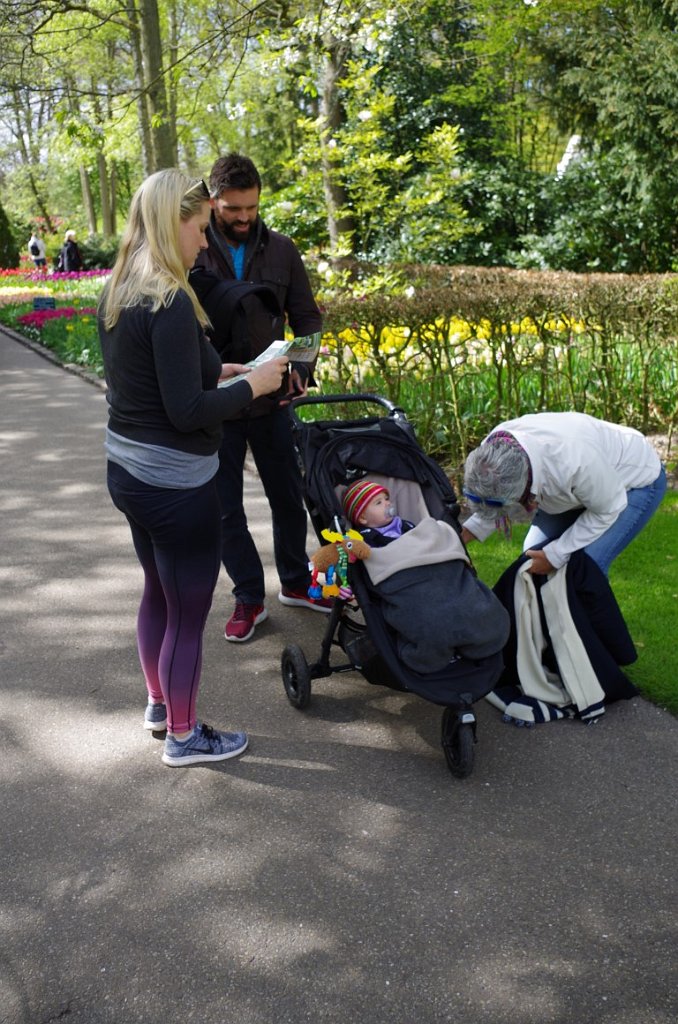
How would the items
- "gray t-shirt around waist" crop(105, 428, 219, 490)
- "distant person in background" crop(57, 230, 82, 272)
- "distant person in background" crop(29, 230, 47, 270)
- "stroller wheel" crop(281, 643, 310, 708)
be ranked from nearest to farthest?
"gray t-shirt around waist" crop(105, 428, 219, 490) < "stroller wheel" crop(281, 643, 310, 708) < "distant person in background" crop(57, 230, 82, 272) < "distant person in background" crop(29, 230, 47, 270)

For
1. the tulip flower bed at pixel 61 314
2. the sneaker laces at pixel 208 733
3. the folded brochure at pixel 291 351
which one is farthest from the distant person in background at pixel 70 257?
the sneaker laces at pixel 208 733

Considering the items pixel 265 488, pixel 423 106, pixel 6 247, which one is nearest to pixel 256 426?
pixel 265 488

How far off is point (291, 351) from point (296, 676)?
1304 millimetres

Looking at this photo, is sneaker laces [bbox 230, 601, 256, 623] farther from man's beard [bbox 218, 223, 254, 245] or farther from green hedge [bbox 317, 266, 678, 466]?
green hedge [bbox 317, 266, 678, 466]

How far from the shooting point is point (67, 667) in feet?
14.2

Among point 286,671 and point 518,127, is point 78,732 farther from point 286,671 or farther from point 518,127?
point 518,127

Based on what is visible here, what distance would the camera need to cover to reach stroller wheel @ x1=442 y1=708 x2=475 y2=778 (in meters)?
3.28

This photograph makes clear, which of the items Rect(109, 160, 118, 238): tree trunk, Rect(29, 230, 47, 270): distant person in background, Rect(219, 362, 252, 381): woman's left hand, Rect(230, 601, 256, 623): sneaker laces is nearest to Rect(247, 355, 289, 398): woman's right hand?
Rect(219, 362, 252, 381): woman's left hand

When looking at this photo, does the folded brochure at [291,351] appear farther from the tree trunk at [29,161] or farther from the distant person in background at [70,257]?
the tree trunk at [29,161]

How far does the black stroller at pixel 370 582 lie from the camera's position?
3.28m

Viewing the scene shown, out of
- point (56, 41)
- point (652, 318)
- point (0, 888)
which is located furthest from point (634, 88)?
point (0, 888)

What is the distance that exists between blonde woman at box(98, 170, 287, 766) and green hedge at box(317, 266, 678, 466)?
3.25 m

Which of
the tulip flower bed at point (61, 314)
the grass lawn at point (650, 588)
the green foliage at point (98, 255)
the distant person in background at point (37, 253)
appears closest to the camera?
the grass lawn at point (650, 588)

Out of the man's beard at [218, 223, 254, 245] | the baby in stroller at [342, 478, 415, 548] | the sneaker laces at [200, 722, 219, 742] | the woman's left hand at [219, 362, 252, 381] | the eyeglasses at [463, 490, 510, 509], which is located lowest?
the sneaker laces at [200, 722, 219, 742]
